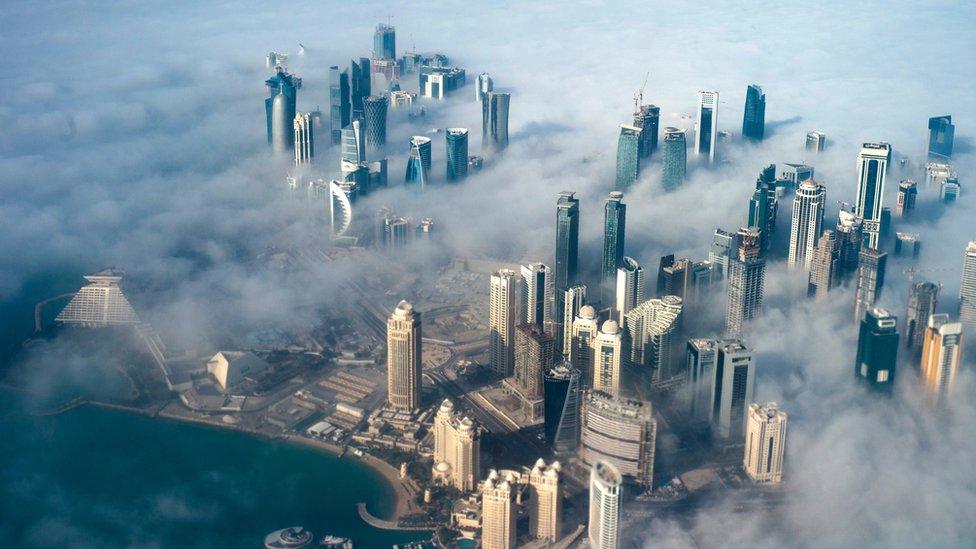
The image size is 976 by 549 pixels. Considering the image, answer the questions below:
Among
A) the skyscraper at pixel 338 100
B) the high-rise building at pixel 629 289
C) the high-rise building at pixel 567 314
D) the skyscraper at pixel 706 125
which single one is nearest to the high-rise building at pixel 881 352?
the high-rise building at pixel 629 289

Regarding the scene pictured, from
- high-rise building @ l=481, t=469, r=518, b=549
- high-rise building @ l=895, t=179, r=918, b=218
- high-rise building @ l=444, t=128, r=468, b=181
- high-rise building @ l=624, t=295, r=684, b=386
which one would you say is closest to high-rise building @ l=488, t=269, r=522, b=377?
high-rise building @ l=624, t=295, r=684, b=386

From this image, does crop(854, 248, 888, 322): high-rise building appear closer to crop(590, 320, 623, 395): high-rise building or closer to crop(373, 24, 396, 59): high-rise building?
crop(590, 320, 623, 395): high-rise building

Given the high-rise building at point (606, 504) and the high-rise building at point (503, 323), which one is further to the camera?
the high-rise building at point (503, 323)

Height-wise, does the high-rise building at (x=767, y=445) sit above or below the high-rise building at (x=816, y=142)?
below

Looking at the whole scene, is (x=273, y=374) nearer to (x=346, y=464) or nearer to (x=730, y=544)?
(x=346, y=464)

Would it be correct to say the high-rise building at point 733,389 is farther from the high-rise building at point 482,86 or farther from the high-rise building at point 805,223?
the high-rise building at point 482,86

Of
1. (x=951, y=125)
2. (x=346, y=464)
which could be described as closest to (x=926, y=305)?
(x=951, y=125)

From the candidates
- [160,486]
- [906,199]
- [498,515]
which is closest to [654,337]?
[498,515]
